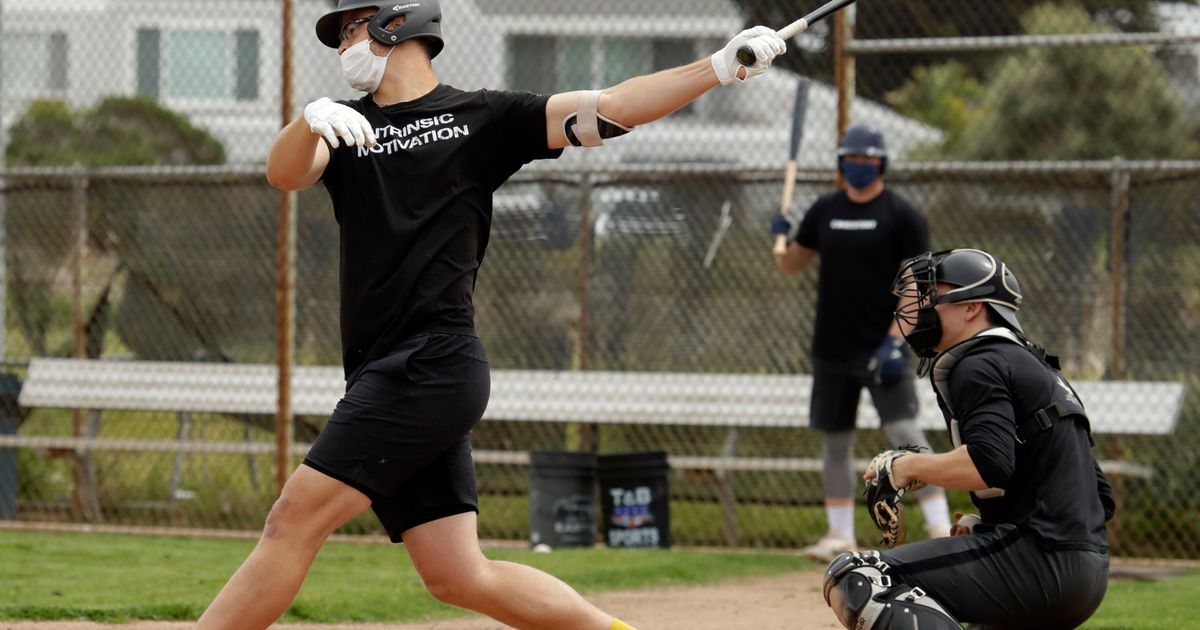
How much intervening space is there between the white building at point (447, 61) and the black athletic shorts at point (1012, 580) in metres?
12.1

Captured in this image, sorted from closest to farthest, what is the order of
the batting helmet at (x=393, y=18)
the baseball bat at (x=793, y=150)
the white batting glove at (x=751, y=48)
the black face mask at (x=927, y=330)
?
the white batting glove at (x=751, y=48)
the batting helmet at (x=393, y=18)
the black face mask at (x=927, y=330)
the baseball bat at (x=793, y=150)

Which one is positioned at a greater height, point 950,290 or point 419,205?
point 419,205

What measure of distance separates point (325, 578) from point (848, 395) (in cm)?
283

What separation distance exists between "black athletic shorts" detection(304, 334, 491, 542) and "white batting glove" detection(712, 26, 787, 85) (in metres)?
1.00

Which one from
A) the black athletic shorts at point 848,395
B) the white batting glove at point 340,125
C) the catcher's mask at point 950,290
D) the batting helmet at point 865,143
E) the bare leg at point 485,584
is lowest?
the black athletic shorts at point 848,395

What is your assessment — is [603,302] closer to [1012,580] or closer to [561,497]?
[561,497]

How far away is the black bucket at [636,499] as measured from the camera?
862 cm

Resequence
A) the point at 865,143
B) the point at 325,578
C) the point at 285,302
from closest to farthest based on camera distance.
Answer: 1. the point at 325,578
2. the point at 865,143
3. the point at 285,302

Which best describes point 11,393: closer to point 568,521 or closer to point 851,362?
point 568,521

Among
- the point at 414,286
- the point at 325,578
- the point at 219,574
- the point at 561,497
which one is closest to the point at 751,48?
the point at 414,286

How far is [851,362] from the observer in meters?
7.84

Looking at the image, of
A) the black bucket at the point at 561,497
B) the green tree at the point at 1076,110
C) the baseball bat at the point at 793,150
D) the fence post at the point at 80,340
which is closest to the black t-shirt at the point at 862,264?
the baseball bat at the point at 793,150

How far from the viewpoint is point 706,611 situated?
671 cm

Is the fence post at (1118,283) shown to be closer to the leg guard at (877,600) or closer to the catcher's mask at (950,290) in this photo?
the catcher's mask at (950,290)
